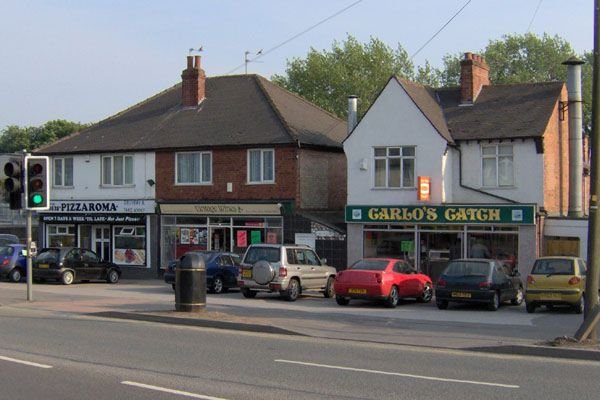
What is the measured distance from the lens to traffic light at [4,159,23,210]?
70.1 feet

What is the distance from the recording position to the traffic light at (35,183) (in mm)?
21625

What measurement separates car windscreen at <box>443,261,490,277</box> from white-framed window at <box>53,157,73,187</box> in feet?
75.3

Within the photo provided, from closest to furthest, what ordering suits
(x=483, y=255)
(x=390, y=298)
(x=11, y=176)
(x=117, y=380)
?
(x=117, y=380), (x=11, y=176), (x=390, y=298), (x=483, y=255)

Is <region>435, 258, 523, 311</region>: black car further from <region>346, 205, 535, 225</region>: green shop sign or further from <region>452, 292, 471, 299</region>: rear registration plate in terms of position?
<region>346, 205, 535, 225</region>: green shop sign

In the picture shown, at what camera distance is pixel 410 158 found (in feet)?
102

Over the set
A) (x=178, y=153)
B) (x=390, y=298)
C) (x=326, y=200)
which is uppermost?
(x=178, y=153)

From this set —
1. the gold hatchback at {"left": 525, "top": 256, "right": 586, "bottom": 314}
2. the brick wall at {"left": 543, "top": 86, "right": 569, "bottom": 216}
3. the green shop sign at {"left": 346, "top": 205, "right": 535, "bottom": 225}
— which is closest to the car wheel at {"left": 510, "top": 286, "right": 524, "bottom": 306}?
the gold hatchback at {"left": 525, "top": 256, "right": 586, "bottom": 314}

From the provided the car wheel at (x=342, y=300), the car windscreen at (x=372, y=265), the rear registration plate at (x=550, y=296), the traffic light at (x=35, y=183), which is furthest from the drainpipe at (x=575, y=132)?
the traffic light at (x=35, y=183)

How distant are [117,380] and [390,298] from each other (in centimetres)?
1426

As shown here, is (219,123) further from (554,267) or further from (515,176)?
(554,267)

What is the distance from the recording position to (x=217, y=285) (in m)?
28.4

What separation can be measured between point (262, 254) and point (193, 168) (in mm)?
11504

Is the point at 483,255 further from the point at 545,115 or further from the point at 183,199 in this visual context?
the point at 183,199

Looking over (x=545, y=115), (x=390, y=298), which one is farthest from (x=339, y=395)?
(x=545, y=115)
